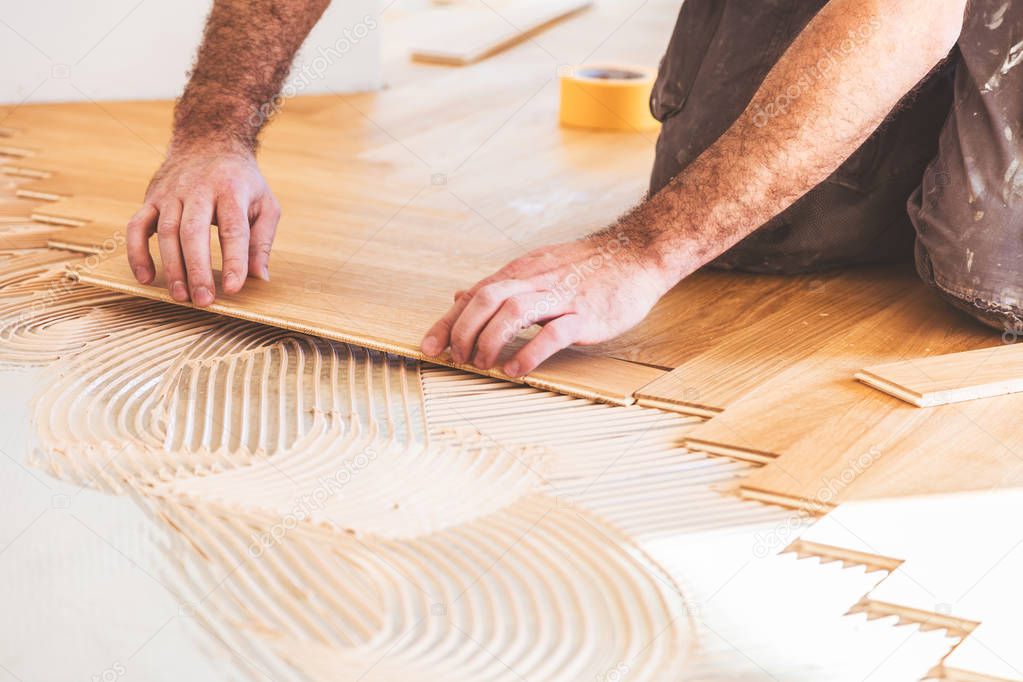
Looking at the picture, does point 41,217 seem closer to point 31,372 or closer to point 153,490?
point 31,372

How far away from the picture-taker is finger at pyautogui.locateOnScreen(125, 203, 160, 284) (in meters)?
1.64

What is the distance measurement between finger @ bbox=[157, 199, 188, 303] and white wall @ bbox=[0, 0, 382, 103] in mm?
1691

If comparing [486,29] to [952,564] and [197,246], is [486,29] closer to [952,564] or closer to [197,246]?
[197,246]

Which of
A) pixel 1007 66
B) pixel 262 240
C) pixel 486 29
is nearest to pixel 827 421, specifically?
pixel 1007 66

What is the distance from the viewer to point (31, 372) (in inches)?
60.5

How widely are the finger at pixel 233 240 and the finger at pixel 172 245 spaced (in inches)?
2.5

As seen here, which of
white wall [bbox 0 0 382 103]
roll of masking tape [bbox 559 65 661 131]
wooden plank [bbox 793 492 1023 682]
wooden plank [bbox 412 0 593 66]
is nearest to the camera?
wooden plank [bbox 793 492 1023 682]

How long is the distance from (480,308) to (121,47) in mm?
2208

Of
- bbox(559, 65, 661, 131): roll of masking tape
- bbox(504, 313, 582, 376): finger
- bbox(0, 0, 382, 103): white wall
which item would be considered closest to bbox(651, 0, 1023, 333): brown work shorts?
bbox(504, 313, 582, 376): finger

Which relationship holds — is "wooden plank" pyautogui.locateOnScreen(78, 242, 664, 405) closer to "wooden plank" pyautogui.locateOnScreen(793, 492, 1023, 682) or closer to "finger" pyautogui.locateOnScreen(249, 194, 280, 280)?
"finger" pyautogui.locateOnScreen(249, 194, 280, 280)

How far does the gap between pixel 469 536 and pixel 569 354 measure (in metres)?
0.46

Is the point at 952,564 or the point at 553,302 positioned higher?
the point at 553,302

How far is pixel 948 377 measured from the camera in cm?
153

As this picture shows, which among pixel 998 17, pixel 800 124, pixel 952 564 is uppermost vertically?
pixel 998 17
